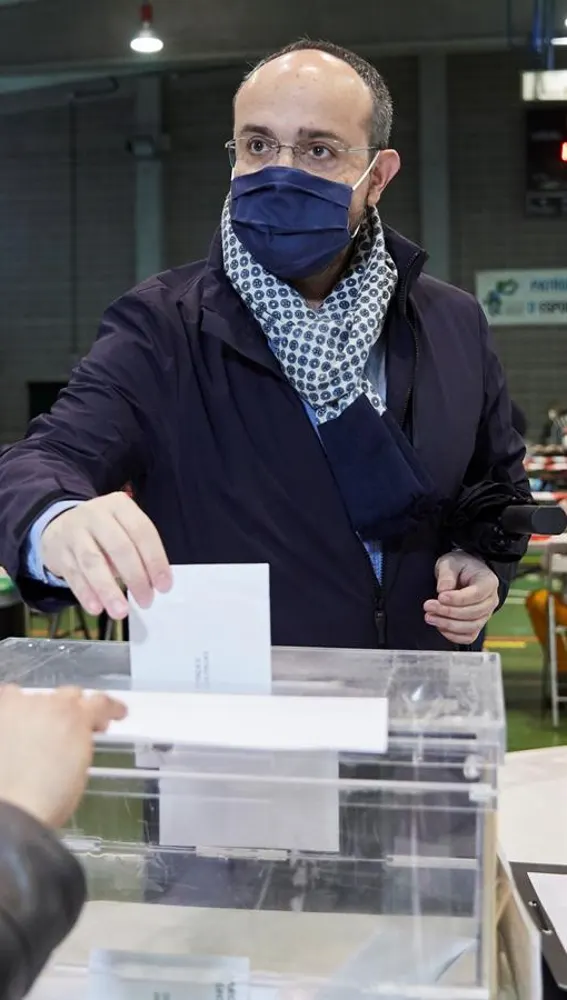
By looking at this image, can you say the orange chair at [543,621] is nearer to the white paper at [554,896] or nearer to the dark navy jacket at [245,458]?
the dark navy jacket at [245,458]

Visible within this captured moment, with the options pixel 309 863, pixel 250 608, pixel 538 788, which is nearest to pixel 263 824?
pixel 309 863

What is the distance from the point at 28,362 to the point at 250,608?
8900mm

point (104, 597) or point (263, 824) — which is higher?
point (104, 597)

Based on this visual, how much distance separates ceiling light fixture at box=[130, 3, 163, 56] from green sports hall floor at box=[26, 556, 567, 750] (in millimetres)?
3782

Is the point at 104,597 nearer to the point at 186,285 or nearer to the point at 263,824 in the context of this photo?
the point at 263,824

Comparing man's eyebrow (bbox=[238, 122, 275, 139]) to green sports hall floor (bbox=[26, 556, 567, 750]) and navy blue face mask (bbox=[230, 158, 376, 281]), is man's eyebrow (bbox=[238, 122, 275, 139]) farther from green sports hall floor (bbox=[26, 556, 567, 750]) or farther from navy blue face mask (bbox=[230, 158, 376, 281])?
green sports hall floor (bbox=[26, 556, 567, 750])

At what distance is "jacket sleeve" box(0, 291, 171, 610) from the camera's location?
988 mm

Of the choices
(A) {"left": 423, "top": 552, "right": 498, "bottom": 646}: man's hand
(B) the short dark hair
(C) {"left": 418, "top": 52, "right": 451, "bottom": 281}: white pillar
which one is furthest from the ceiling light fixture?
(A) {"left": 423, "top": 552, "right": 498, "bottom": 646}: man's hand

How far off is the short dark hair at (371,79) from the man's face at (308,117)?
0.05ft

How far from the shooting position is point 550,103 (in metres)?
8.07

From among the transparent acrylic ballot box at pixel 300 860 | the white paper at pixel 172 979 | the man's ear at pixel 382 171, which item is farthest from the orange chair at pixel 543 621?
the white paper at pixel 172 979

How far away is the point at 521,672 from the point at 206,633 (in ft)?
14.6

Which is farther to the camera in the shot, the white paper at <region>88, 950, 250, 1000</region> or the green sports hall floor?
the green sports hall floor

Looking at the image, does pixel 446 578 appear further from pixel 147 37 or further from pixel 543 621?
pixel 147 37
